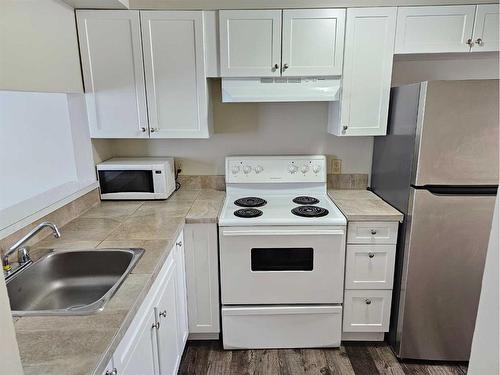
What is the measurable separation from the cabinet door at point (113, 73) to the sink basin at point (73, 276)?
0.92m

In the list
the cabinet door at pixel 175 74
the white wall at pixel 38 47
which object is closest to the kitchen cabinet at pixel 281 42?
Result: the cabinet door at pixel 175 74

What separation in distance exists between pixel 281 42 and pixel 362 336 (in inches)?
76.6

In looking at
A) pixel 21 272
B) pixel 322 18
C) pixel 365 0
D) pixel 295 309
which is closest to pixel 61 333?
pixel 21 272

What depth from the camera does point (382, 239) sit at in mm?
1979

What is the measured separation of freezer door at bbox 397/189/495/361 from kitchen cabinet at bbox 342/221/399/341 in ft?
0.34

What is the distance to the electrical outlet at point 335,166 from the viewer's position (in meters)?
2.52

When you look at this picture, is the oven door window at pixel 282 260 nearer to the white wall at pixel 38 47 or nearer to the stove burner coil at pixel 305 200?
the stove burner coil at pixel 305 200

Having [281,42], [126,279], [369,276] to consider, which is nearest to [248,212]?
[369,276]

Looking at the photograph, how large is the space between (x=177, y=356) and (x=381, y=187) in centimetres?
166

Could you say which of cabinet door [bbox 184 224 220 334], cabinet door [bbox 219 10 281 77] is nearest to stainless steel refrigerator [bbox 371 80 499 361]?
cabinet door [bbox 219 10 281 77]

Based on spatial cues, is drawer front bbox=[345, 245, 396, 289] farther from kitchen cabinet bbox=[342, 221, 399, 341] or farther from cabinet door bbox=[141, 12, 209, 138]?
cabinet door bbox=[141, 12, 209, 138]

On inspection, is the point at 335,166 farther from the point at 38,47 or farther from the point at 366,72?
the point at 38,47

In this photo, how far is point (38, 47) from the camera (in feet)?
5.40

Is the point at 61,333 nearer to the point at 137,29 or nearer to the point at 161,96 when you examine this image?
the point at 161,96
